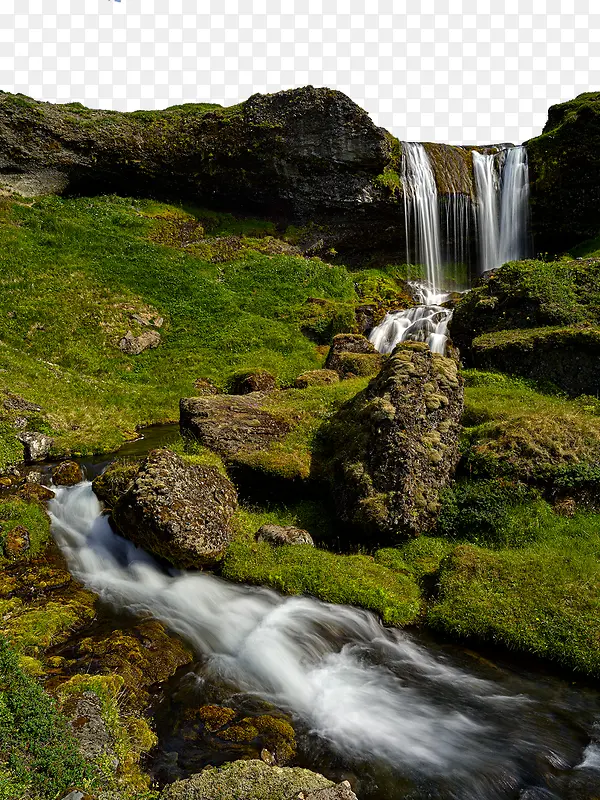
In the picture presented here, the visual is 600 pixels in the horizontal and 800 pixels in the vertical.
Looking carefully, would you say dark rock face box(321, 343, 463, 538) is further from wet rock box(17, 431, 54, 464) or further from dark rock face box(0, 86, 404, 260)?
dark rock face box(0, 86, 404, 260)

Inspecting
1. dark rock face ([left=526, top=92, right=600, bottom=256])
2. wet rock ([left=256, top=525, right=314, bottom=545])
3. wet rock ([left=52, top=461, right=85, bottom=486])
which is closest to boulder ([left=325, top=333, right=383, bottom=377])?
wet rock ([left=256, top=525, right=314, bottom=545])

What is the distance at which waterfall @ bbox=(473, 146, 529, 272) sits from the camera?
42.4 metres

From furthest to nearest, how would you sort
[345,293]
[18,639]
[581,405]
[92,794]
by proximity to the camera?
[345,293], [581,405], [18,639], [92,794]

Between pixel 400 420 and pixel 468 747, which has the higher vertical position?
pixel 400 420

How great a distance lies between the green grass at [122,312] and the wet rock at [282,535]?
9.53 m

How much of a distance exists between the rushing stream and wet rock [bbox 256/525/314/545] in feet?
4.62

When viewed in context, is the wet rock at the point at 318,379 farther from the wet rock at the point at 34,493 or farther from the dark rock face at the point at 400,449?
the wet rock at the point at 34,493

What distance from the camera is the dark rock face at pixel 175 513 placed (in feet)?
35.9

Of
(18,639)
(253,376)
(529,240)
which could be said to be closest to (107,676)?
(18,639)

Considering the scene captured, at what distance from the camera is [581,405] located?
15344 millimetres

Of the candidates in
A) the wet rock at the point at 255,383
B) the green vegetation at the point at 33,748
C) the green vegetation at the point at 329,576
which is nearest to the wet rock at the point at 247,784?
the green vegetation at the point at 33,748

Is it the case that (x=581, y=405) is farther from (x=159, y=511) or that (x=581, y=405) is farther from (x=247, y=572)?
(x=159, y=511)

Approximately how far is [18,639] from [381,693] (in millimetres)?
6178

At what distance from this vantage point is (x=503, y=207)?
4288 cm
